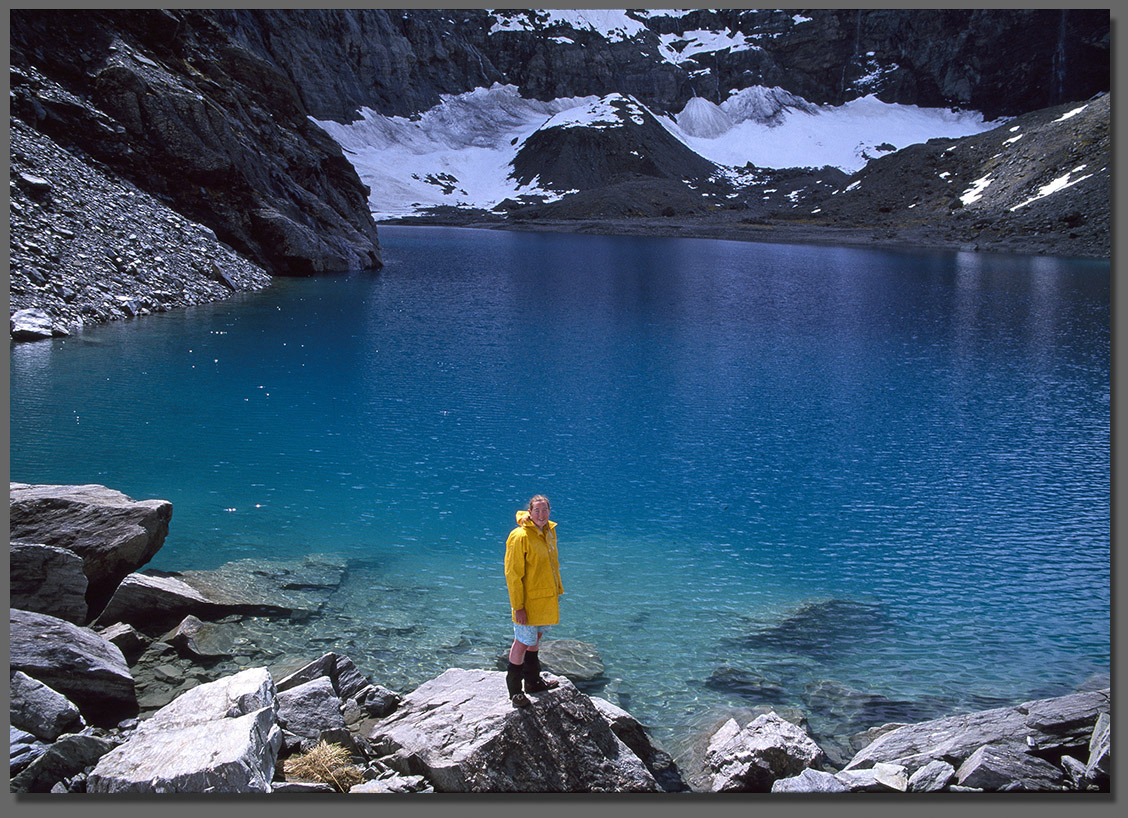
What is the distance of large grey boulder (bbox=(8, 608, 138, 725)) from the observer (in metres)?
7.52

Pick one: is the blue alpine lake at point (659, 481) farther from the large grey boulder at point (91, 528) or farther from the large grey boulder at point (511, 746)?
the large grey boulder at point (511, 746)

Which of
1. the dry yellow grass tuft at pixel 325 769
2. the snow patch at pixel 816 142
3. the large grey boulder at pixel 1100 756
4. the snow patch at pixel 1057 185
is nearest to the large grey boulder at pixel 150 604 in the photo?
the dry yellow grass tuft at pixel 325 769

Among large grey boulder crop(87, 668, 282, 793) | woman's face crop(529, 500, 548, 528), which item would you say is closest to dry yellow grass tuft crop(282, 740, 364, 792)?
large grey boulder crop(87, 668, 282, 793)

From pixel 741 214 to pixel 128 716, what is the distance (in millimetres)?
132158

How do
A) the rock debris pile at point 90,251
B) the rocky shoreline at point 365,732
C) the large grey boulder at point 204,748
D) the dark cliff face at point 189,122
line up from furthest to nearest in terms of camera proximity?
1. the dark cliff face at point 189,122
2. the rock debris pile at point 90,251
3. the rocky shoreline at point 365,732
4. the large grey boulder at point 204,748

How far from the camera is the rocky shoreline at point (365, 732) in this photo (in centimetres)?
647

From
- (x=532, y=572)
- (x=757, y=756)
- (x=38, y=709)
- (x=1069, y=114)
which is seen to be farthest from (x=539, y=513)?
(x=1069, y=114)

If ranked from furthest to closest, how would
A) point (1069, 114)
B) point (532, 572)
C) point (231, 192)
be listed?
point (1069, 114), point (231, 192), point (532, 572)

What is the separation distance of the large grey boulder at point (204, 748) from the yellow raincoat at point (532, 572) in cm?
231

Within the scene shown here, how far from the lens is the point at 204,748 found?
6.15m

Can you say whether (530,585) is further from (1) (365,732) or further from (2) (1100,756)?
(2) (1100,756)

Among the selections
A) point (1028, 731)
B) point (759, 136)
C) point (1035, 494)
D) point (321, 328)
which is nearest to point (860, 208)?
point (759, 136)

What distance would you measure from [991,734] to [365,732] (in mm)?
6024

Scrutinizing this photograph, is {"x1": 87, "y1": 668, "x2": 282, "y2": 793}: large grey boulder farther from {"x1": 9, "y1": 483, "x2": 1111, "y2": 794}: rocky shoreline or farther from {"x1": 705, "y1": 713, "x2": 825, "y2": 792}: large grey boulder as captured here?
{"x1": 705, "y1": 713, "x2": 825, "y2": 792}: large grey boulder
